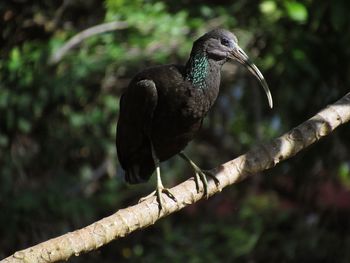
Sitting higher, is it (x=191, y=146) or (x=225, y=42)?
(x=225, y=42)

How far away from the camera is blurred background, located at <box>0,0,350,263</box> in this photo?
20.8ft

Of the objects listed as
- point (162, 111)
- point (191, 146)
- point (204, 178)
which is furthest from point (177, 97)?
point (191, 146)

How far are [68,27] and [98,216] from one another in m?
1.76

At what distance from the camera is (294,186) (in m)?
7.98

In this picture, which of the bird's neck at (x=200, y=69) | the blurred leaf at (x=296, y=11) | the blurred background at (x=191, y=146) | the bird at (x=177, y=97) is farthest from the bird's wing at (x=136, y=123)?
the blurred leaf at (x=296, y=11)

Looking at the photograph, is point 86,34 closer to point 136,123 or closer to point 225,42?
point 136,123

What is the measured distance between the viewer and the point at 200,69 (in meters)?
4.78

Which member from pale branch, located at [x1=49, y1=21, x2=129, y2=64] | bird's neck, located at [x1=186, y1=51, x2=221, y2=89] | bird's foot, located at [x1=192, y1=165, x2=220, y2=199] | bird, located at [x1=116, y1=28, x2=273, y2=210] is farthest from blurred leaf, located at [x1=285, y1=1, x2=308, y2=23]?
bird's foot, located at [x1=192, y1=165, x2=220, y2=199]

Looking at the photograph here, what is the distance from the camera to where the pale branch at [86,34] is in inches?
260

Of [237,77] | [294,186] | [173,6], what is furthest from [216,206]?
[173,6]

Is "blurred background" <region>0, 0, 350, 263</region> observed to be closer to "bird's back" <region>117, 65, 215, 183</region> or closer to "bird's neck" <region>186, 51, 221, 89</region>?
"bird's neck" <region>186, 51, 221, 89</region>

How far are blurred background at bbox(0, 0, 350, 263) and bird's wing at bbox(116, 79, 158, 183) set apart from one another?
1.27m

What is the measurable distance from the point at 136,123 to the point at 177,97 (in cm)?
37

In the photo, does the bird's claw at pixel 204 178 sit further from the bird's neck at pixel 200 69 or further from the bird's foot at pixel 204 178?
the bird's neck at pixel 200 69
